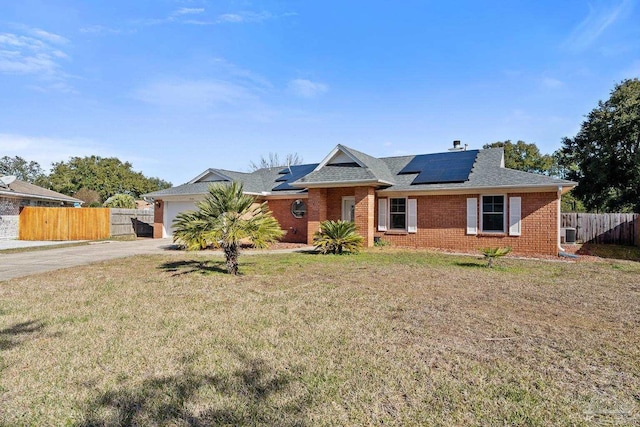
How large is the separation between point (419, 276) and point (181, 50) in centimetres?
1158

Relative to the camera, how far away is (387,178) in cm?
1678

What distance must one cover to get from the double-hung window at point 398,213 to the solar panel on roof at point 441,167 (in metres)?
1.18

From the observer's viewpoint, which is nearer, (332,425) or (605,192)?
(332,425)

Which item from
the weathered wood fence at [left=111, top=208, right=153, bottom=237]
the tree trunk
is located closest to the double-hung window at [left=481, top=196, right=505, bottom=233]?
the tree trunk

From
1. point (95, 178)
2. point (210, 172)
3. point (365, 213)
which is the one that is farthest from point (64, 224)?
point (95, 178)

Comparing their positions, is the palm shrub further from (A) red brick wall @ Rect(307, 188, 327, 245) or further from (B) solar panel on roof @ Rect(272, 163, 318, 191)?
(B) solar panel on roof @ Rect(272, 163, 318, 191)

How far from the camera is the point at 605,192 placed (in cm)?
2339

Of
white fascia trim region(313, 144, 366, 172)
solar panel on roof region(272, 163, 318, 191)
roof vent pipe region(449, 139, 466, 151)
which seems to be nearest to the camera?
white fascia trim region(313, 144, 366, 172)

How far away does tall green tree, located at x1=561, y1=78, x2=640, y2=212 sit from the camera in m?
21.2

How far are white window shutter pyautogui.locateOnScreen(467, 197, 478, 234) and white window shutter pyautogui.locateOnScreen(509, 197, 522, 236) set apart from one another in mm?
1265

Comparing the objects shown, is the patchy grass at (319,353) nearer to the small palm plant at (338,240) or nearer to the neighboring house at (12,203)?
the small palm plant at (338,240)

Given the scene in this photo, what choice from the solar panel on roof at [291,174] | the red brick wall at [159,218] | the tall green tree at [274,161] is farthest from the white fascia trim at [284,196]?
the tall green tree at [274,161]

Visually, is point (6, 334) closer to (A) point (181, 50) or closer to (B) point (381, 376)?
(B) point (381, 376)

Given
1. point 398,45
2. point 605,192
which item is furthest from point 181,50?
point 605,192
